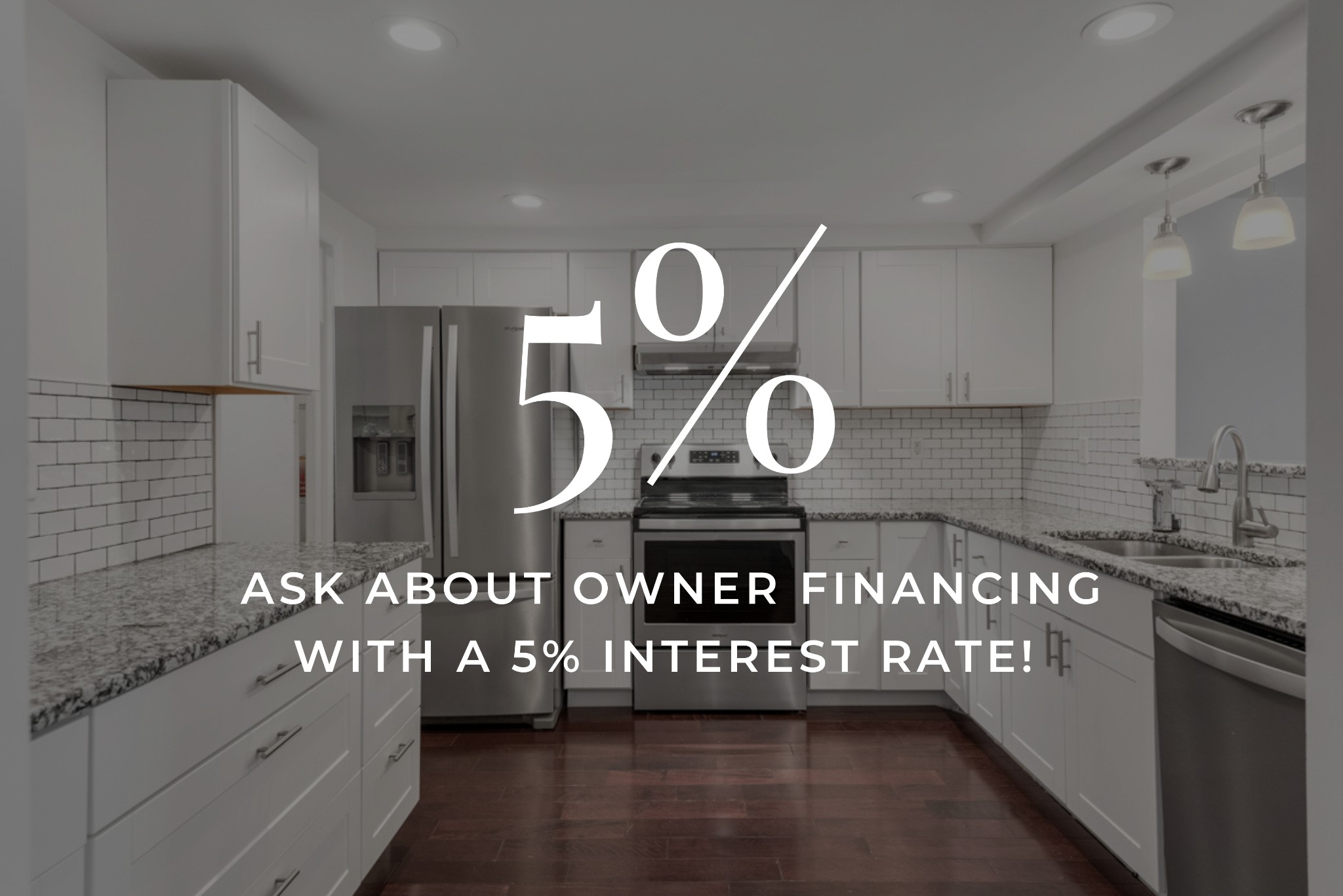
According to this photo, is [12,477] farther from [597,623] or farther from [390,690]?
[597,623]

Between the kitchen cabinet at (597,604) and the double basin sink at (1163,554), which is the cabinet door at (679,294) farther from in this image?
the double basin sink at (1163,554)

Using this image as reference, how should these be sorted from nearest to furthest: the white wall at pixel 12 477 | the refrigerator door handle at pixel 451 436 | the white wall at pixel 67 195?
the white wall at pixel 12 477
the white wall at pixel 67 195
the refrigerator door handle at pixel 451 436

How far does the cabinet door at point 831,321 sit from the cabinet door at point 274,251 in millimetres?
2295

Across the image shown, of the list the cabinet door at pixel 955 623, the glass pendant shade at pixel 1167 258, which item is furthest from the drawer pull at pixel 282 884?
the glass pendant shade at pixel 1167 258

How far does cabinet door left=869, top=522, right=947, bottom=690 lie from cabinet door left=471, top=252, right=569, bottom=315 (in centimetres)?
199

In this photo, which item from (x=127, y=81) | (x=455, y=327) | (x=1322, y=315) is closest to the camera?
(x=1322, y=315)

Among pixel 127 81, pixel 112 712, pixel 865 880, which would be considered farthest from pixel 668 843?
pixel 127 81

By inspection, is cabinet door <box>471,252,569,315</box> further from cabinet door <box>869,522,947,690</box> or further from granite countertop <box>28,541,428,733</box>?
cabinet door <box>869,522,947,690</box>

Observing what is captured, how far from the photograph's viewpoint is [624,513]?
360cm

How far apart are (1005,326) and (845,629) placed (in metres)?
1.71

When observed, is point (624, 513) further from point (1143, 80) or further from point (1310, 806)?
point (1310, 806)

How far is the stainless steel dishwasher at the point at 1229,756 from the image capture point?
1.48m

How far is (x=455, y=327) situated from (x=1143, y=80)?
8.66 ft

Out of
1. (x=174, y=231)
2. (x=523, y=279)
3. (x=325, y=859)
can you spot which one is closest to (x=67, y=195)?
→ (x=174, y=231)
